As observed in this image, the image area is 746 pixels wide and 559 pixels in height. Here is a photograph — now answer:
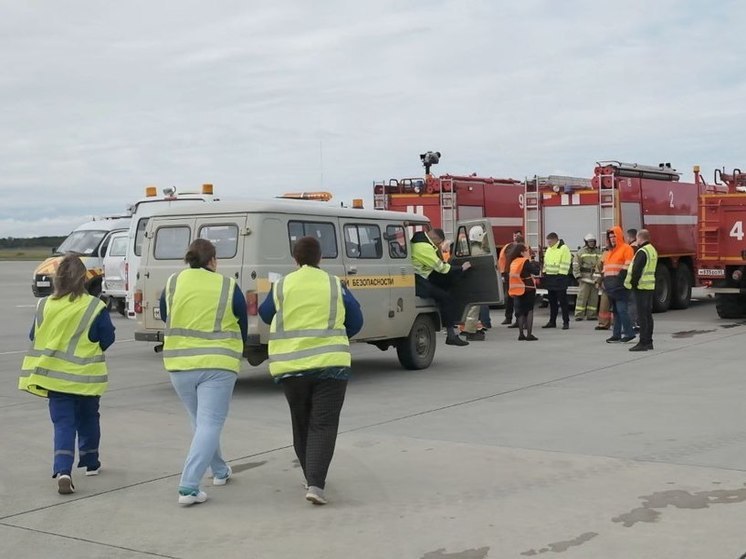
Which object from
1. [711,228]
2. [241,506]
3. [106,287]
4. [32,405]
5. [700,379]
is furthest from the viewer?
[106,287]

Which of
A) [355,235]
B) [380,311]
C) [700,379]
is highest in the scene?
[355,235]

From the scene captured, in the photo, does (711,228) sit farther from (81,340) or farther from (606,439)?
(81,340)

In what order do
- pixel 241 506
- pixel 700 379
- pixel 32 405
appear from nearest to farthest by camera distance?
pixel 241 506
pixel 32 405
pixel 700 379

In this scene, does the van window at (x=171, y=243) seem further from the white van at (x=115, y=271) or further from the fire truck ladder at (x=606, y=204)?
the fire truck ladder at (x=606, y=204)

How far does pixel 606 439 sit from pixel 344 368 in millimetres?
2885

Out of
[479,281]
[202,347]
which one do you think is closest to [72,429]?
[202,347]

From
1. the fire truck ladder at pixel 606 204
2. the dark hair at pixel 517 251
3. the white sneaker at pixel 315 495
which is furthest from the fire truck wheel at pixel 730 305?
the white sneaker at pixel 315 495

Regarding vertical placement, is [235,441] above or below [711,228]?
below

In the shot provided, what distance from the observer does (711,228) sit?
20.7 metres

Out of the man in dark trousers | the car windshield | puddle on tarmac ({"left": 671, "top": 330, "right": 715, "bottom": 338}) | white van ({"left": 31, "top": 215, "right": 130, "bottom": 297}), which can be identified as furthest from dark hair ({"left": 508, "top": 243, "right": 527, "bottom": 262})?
the car windshield

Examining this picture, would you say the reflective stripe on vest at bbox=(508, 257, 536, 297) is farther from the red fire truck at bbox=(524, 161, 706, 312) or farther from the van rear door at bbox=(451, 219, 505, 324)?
the red fire truck at bbox=(524, 161, 706, 312)

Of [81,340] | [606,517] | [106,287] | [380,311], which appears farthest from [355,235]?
[106,287]

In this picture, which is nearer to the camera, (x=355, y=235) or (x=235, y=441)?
(x=235, y=441)

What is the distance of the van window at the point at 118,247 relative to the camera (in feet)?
76.9
